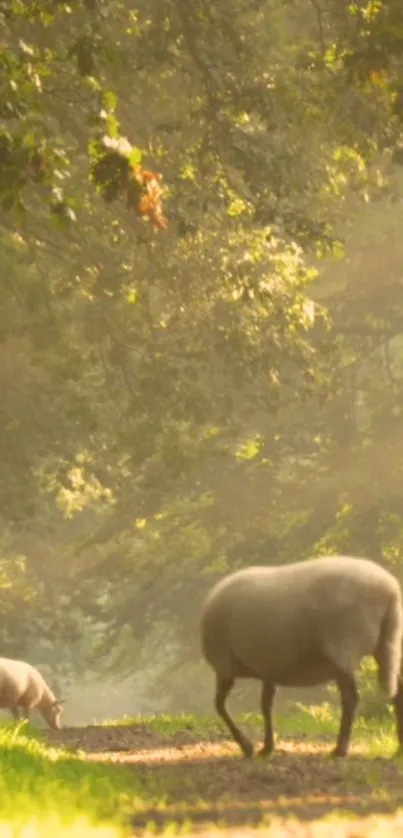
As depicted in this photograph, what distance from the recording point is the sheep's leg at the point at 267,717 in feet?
33.1

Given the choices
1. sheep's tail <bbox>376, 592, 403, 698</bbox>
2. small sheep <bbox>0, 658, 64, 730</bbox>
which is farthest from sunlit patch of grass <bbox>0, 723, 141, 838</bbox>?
small sheep <bbox>0, 658, 64, 730</bbox>

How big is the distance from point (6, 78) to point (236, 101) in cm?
596

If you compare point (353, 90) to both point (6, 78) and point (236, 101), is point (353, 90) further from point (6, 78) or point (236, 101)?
point (6, 78)

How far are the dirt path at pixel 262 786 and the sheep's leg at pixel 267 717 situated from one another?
0.11 m

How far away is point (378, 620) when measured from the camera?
376 inches

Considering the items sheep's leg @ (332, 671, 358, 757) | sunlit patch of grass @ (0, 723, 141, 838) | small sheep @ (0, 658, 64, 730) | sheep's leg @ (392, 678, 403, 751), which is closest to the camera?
sunlit patch of grass @ (0, 723, 141, 838)

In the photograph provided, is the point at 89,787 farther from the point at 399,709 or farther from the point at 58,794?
the point at 399,709

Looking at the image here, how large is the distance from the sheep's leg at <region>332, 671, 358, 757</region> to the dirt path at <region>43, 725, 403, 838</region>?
0.35ft

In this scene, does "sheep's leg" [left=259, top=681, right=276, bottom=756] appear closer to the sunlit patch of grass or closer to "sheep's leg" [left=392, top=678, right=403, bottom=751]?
"sheep's leg" [left=392, top=678, right=403, bottom=751]

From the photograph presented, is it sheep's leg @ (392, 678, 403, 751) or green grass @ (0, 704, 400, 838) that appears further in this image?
sheep's leg @ (392, 678, 403, 751)

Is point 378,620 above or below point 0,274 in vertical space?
below

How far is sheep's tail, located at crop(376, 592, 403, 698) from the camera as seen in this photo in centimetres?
959

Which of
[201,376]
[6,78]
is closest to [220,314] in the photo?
[201,376]

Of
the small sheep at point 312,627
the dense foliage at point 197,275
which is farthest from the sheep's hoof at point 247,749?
the dense foliage at point 197,275
